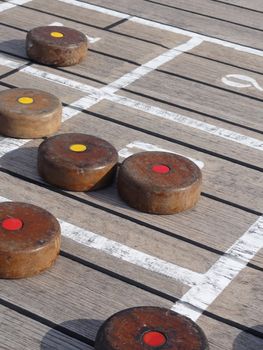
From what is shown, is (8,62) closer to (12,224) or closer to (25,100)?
(25,100)

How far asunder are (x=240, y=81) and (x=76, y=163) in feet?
4.80

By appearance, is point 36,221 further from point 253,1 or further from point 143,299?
point 253,1

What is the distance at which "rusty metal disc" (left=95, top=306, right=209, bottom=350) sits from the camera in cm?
252

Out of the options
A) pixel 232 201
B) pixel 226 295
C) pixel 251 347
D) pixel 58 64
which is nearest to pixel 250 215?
pixel 232 201

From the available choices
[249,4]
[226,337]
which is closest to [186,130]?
[226,337]

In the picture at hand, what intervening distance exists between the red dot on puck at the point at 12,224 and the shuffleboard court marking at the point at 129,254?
233 millimetres

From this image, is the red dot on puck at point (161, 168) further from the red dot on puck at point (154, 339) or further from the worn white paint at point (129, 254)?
the red dot on puck at point (154, 339)

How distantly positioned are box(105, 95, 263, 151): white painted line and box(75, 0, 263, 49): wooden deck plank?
113cm

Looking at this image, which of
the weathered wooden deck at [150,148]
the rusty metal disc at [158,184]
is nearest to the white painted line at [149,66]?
the weathered wooden deck at [150,148]

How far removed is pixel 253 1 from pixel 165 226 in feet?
9.65

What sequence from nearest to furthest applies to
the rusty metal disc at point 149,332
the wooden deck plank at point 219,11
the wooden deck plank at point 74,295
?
the rusty metal disc at point 149,332 < the wooden deck plank at point 74,295 < the wooden deck plank at point 219,11

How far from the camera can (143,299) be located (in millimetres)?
2877

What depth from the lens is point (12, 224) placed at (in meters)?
2.96

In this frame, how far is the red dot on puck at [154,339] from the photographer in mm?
2525
